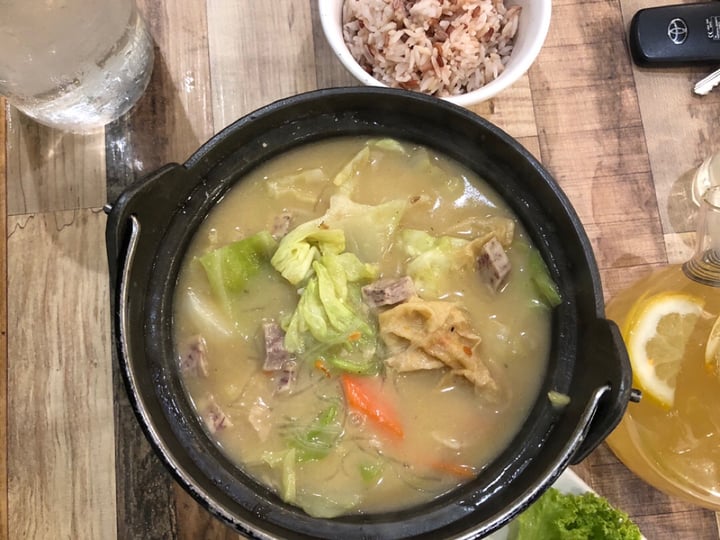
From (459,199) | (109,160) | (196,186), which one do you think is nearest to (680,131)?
(459,199)

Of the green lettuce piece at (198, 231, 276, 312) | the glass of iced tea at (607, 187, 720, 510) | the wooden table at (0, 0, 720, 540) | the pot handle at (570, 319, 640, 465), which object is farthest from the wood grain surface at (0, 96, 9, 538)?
the glass of iced tea at (607, 187, 720, 510)

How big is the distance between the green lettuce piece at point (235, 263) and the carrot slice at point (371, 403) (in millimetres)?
332

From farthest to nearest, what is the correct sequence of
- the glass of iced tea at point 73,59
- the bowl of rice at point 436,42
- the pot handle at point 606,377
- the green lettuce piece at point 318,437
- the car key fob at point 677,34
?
the car key fob at point 677,34
the bowl of rice at point 436,42
the glass of iced tea at point 73,59
the green lettuce piece at point 318,437
the pot handle at point 606,377

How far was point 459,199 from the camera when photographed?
5.59ft

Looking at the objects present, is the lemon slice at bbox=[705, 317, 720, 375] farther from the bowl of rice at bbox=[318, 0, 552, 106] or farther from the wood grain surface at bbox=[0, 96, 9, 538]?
the wood grain surface at bbox=[0, 96, 9, 538]

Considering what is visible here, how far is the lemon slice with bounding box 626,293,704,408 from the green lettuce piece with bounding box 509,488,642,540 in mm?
316

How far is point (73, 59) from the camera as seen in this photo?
69.3 inches

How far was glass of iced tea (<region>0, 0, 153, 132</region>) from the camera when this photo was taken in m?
1.68

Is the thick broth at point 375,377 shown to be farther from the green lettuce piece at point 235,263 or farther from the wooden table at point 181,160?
the wooden table at point 181,160

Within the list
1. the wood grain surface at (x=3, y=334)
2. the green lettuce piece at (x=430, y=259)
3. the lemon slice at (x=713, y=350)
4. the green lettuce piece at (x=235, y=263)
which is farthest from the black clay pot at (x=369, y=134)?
the wood grain surface at (x=3, y=334)

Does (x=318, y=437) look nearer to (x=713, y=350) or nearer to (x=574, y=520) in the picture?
(x=574, y=520)

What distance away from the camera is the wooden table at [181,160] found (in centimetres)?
187

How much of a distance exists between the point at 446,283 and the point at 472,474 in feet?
1.48

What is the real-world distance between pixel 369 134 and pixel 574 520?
3.69 ft
